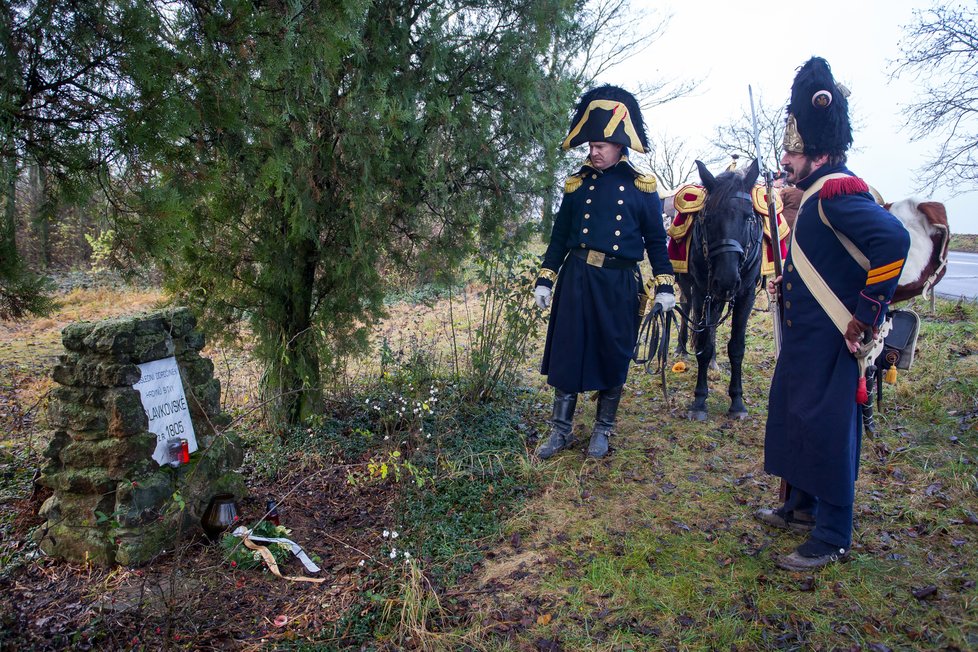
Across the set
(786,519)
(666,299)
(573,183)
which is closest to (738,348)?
(666,299)

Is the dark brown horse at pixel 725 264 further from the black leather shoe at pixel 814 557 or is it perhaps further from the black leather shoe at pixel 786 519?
the black leather shoe at pixel 814 557

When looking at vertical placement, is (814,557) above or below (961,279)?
below

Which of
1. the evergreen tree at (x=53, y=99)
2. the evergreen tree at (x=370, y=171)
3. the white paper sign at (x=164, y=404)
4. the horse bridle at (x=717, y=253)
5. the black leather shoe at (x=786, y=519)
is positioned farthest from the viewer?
the horse bridle at (x=717, y=253)

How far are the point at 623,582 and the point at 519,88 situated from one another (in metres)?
3.44

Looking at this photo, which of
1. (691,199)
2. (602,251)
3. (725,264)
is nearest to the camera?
Answer: (602,251)

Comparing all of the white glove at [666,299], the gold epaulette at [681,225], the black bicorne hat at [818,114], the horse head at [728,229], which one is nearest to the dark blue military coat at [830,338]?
the black bicorne hat at [818,114]

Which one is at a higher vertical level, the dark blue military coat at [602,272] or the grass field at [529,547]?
the dark blue military coat at [602,272]

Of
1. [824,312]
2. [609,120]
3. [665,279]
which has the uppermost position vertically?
[609,120]

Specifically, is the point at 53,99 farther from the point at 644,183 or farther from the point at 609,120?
the point at 644,183

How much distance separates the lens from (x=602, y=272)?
4.27 metres

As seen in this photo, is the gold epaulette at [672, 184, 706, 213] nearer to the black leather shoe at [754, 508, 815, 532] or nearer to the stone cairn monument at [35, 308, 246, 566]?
the black leather shoe at [754, 508, 815, 532]

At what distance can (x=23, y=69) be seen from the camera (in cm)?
220

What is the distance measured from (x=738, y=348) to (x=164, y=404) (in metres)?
4.56

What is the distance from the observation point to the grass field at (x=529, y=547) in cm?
269
